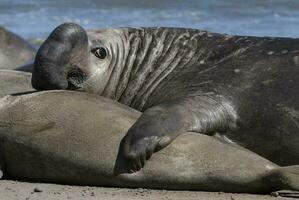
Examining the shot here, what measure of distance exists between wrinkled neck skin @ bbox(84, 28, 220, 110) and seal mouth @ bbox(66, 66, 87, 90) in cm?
6

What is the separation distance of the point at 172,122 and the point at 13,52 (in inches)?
281

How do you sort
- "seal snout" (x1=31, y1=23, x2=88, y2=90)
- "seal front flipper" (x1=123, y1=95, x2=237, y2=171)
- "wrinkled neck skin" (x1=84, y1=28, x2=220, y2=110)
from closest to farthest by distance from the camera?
"seal front flipper" (x1=123, y1=95, x2=237, y2=171)
"seal snout" (x1=31, y1=23, x2=88, y2=90)
"wrinkled neck skin" (x1=84, y1=28, x2=220, y2=110)

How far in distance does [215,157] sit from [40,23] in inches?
566

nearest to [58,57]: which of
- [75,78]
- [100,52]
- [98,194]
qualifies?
[75,78]

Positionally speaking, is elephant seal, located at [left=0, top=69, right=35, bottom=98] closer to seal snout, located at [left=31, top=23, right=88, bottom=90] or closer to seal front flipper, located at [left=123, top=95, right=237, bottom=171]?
seal snout, located at [left=31, top=23, right=88, bottom=90]

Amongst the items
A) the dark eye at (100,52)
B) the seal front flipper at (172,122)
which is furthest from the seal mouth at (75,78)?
the seal front flipper at (172,122)

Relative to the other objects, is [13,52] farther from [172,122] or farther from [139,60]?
[172,122]

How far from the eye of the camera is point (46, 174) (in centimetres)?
679

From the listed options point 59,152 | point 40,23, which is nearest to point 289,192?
point 59,152

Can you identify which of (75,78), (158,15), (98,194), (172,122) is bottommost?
(98,194)

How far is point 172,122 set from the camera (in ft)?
22.1

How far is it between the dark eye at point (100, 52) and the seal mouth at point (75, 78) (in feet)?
0.67

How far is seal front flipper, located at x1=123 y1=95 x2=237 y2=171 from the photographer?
651 centimetres

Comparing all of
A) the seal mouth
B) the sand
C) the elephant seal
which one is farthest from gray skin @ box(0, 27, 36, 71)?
the sand
